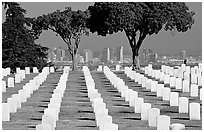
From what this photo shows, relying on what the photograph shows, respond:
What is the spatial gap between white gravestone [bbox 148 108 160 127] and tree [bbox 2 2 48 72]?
4218cm

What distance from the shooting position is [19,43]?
59.7m

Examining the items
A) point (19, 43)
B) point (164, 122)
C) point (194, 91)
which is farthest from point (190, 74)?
point (19, 43)

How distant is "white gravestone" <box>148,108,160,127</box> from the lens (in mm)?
15070

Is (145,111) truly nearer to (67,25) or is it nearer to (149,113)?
(149,113)

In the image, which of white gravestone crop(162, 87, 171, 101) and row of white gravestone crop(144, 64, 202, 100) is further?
row of white gravestone crop(144, 64, 202, 100)

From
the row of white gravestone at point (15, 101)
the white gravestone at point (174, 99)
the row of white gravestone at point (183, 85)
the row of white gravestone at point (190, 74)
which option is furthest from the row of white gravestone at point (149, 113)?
the row of white gravestone at point (190, 74)

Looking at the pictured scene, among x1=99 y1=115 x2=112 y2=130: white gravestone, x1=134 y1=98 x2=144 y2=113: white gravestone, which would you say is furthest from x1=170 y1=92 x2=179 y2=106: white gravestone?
x1=99 y1=115 x2=112 y2=130: white gravestone

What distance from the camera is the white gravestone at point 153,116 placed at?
15070 mm

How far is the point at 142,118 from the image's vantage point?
16.5 metres

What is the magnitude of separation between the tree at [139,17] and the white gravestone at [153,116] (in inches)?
1192

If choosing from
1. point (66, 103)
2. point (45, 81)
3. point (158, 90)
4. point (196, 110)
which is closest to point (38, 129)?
point (196, 110)

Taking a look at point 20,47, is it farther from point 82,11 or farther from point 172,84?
point 172,84

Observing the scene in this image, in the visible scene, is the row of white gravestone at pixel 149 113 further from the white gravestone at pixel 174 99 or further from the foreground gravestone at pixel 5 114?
the foreground gravestone at pixel 5 114

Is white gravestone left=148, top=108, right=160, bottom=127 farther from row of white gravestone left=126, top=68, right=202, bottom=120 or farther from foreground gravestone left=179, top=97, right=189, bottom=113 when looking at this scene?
foreground gravestone left=179, top=97, right=189, bottom=113
